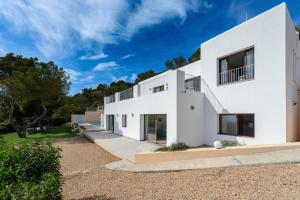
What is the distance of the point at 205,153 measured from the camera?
28.9 feet

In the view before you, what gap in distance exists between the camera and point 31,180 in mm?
4047

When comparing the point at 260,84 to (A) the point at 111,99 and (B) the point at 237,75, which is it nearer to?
(B) the point at 237,75

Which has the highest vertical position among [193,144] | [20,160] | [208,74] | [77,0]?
[77,0]

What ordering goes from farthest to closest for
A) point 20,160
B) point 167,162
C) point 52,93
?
1. point 52,93
2. point 167,162
3. point 20,160

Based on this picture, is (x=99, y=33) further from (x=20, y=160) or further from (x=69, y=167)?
(x=20, y=160)

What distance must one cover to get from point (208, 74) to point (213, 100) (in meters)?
1.83

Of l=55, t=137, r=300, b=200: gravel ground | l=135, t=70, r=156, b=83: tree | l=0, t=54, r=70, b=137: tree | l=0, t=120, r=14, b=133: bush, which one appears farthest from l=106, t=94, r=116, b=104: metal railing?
l=0, t=120, r=14, b=133: bush

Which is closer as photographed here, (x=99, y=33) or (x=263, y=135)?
(x=263, y=135)

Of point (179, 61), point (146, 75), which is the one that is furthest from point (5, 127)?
point (179, 61)

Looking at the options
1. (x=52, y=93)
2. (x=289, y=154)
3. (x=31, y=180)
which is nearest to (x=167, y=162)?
(x=289, y=154)

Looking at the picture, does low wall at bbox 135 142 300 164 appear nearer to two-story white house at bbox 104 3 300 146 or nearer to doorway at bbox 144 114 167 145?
two-story white house at bbox 104 3 300 146

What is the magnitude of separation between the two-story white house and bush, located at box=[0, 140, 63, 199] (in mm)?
7861

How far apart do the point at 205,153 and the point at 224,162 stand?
1118 mm

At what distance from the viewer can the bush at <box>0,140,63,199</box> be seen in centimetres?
346
